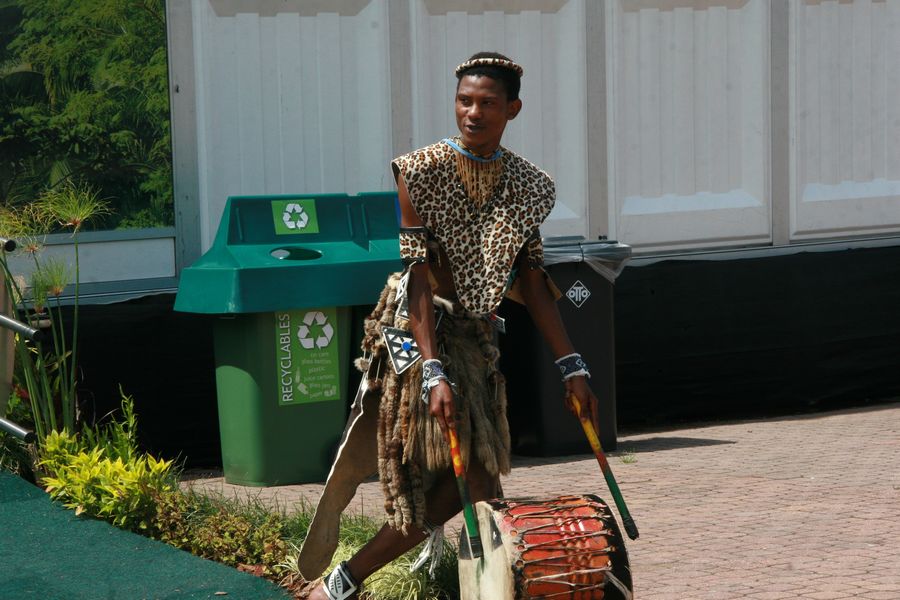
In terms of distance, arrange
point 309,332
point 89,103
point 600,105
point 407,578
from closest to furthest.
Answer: point 407,578 < point 309,332 < point 89,103 < point 600,105

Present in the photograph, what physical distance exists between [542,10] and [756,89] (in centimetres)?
194

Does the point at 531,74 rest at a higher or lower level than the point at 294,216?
higher

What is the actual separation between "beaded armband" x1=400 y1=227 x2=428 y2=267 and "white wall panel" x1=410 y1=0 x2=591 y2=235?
4405 mm

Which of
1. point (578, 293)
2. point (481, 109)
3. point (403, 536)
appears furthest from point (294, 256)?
point (481, 109)

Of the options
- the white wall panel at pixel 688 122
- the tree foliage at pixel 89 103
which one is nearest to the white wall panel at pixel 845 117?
the white wall panel at pixel 688 122

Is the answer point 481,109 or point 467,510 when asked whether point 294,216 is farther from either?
point 467,510

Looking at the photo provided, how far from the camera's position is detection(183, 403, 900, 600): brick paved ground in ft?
18.4

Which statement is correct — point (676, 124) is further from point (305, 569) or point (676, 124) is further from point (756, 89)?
point (305, 569)

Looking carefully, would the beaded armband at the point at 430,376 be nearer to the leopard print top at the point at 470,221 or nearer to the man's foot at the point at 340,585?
the leopard print top at the point at 470,221

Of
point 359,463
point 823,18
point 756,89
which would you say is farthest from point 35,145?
point 823,18

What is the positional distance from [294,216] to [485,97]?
3.27 metres

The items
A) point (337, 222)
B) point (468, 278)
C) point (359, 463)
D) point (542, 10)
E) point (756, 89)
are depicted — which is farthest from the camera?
point (756, 89)

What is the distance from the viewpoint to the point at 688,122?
33.4ft

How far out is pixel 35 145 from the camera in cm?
814
